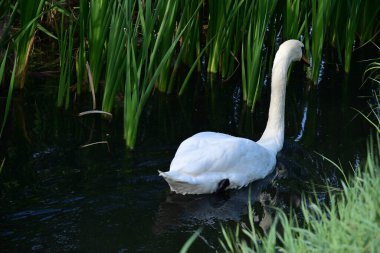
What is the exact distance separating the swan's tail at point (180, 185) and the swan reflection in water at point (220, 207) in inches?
1.6

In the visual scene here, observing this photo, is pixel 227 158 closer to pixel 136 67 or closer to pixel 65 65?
pixel 136 67

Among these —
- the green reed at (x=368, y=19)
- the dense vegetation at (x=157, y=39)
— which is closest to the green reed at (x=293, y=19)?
the dense vegetation at (x=157, y=39)

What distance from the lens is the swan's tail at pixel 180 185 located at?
543cm

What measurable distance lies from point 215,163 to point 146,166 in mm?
542

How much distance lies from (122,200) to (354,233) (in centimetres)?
228

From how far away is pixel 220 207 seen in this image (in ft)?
18.5


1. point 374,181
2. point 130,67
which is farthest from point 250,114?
point 374,181

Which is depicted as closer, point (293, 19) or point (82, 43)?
point (82, 43)

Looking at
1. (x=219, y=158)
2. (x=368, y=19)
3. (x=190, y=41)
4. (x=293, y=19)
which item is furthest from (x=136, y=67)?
(x=368, y=19)

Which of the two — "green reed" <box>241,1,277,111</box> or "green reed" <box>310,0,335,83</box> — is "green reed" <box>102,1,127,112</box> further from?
"green reed" <box>310,0,335,83</box>

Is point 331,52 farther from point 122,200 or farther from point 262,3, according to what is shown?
point 122,200

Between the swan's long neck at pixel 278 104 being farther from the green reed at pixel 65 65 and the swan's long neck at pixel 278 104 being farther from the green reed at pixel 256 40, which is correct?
the green reed at pixel 65 65

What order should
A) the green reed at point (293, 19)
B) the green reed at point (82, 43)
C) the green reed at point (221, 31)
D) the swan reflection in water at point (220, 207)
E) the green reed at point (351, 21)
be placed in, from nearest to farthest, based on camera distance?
the swan reflection in water at point (220, 207)
the green reed at point (82, 43)
the green reed at point (221, 31)
the green reed at point (293, 19)
the green reed at point (351, 21)

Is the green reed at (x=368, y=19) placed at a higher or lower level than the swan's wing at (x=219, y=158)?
higher
